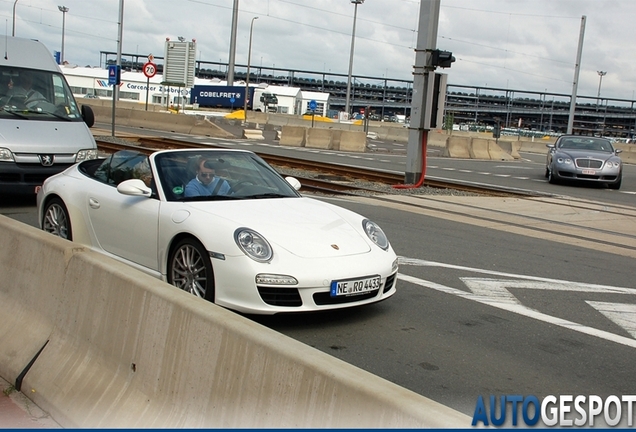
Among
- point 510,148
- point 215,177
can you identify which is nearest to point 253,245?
point 215,177

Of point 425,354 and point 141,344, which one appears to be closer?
point 141,344

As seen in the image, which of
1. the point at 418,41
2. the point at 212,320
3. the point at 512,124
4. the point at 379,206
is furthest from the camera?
the point at 512,124

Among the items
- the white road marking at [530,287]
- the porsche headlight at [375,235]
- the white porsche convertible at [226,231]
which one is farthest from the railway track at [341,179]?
the porsche headlight at [375,235]

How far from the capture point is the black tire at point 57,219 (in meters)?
6.99

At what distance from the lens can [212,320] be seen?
326 centimetres

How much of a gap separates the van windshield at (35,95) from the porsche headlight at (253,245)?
6579 millimetres

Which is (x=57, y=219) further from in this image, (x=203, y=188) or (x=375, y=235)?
(x=375, y=235)

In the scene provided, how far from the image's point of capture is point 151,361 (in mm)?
3582

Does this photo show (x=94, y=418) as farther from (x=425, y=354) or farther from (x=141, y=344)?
(x=425, y=354)

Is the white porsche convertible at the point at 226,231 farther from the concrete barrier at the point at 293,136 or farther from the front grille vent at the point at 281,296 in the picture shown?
the concrete barrier at the point at 293,136

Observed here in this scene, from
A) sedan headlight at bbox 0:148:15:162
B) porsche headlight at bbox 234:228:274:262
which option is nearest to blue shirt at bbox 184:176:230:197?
porsche headlight at bbox 234:228:274:262

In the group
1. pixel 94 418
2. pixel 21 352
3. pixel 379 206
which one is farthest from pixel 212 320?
pixel 379 206

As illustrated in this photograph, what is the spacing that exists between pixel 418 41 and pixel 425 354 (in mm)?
12300

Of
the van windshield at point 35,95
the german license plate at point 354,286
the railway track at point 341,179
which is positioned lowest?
the railway track at point 341,179
